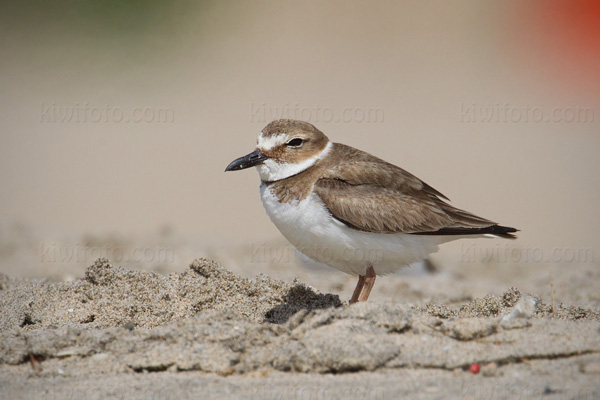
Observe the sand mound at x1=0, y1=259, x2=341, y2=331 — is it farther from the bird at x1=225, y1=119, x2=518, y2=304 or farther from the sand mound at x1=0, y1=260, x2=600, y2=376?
the bird at x1=225, y1=119, x2=518, y2=304

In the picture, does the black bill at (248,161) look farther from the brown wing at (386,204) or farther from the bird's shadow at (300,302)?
the bird's shadow at (300,302)

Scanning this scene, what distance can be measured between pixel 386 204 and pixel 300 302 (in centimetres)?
109

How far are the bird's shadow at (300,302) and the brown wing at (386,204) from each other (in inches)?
30.2

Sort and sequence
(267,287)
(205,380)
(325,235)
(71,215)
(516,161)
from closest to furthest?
(205,380)
(325,235)
(267,287)
(71,215)
(516,161)

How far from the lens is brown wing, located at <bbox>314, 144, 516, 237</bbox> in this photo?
5859 millimetres

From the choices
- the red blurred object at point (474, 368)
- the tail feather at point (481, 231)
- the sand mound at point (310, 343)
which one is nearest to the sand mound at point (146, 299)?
the sand mound at point (310, 343)

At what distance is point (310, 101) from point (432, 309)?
41.2 feet

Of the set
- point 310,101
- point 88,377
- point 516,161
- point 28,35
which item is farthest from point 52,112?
point 88,377

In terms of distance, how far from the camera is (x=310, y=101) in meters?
18.1

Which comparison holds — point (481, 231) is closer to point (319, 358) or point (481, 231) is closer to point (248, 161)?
point (248, 161)

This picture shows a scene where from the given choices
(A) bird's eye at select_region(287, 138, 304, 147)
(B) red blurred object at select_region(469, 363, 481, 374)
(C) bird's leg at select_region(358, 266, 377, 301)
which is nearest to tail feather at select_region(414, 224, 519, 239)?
(C) bird's leg at select_region(358, 266, 377, 301)

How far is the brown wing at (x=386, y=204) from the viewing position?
5.86 meters

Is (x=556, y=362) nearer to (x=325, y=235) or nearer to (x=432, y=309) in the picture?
(x=432, y=309)

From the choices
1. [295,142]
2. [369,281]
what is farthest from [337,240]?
[295,142]
